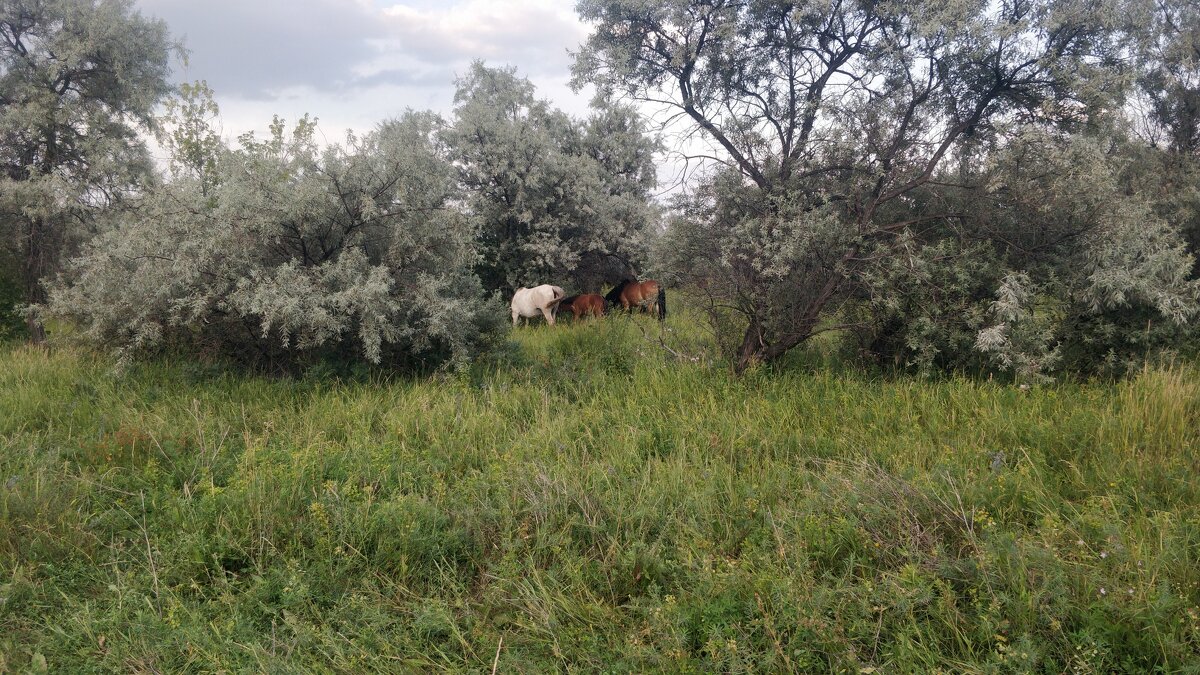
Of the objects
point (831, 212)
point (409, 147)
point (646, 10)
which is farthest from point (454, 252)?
point (831, 212)

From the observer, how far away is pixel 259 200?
658cm

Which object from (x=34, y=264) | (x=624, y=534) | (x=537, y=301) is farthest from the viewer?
(x=537, y=301)

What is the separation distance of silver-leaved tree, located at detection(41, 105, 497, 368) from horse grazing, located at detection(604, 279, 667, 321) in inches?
191

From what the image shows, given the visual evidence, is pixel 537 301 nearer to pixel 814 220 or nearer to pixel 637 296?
pixel 637 296

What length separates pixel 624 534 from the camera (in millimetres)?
3664

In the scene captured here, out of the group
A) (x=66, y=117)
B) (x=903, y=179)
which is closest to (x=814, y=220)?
(x=903, y=179)

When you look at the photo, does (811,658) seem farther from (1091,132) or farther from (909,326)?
(1091,132)

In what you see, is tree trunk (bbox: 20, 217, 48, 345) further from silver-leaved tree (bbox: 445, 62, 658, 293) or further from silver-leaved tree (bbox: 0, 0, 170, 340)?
silver-leaved tree (bbox: 445, 62, 658, 293)

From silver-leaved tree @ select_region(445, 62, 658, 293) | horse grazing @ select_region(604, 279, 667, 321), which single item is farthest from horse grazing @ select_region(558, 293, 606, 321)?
silver-leaved tree @ select_region(445, 62, 658, 293)

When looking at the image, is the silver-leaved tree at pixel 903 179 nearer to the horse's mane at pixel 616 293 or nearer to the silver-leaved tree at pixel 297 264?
the silver-leaved tree at pixel 297 264

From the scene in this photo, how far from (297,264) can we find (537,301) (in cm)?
553

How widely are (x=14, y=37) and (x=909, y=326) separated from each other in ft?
44.0

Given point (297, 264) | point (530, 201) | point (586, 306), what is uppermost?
point (530, 201)

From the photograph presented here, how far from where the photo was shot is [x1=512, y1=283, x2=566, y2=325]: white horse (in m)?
11.8
